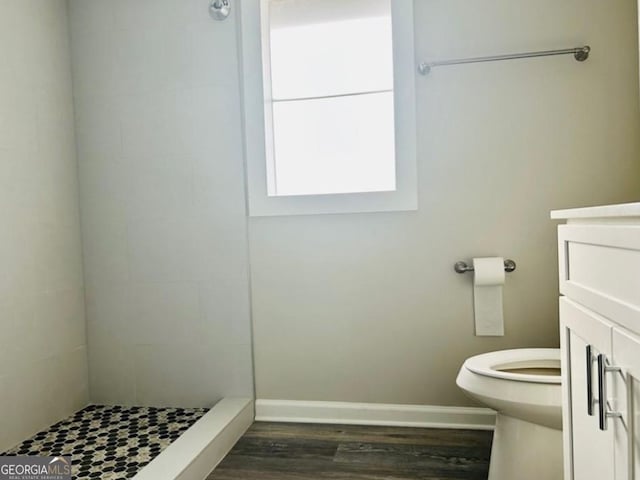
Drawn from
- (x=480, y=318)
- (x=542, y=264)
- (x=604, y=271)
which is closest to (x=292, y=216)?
(x=480, y=318)

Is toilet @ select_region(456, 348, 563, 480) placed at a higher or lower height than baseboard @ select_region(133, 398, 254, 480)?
higher

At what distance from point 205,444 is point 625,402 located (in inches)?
56.4

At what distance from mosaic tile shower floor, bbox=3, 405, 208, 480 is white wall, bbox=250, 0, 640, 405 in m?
0.46

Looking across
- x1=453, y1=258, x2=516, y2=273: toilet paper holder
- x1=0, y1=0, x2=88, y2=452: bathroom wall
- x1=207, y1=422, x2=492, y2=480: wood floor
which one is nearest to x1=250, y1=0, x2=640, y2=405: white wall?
x1=453, y1=258, x2=516, y2=273: toilet paper holder

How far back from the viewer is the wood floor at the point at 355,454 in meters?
1.79

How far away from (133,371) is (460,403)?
153 cm

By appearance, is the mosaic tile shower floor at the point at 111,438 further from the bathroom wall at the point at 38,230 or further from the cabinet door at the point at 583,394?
the cabinet door at the point at 583,394

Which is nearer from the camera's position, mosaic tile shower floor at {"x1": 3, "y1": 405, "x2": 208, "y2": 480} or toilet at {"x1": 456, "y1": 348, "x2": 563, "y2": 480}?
toilet at {"x1": 456, "y1": 348, "x2": 563, "y2": 480}

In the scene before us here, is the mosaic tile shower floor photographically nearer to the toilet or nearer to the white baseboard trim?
the white baseboard trim

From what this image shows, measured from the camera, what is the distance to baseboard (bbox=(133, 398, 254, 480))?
1.65 m

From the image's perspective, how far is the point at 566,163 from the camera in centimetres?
202

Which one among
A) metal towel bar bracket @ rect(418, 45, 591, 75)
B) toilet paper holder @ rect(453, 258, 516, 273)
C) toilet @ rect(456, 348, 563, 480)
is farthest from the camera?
toilet paper holder @ rect(453, 258, 516, 273)

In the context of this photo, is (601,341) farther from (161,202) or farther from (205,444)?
(161,202)

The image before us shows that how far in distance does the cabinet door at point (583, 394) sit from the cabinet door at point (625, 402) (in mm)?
36
